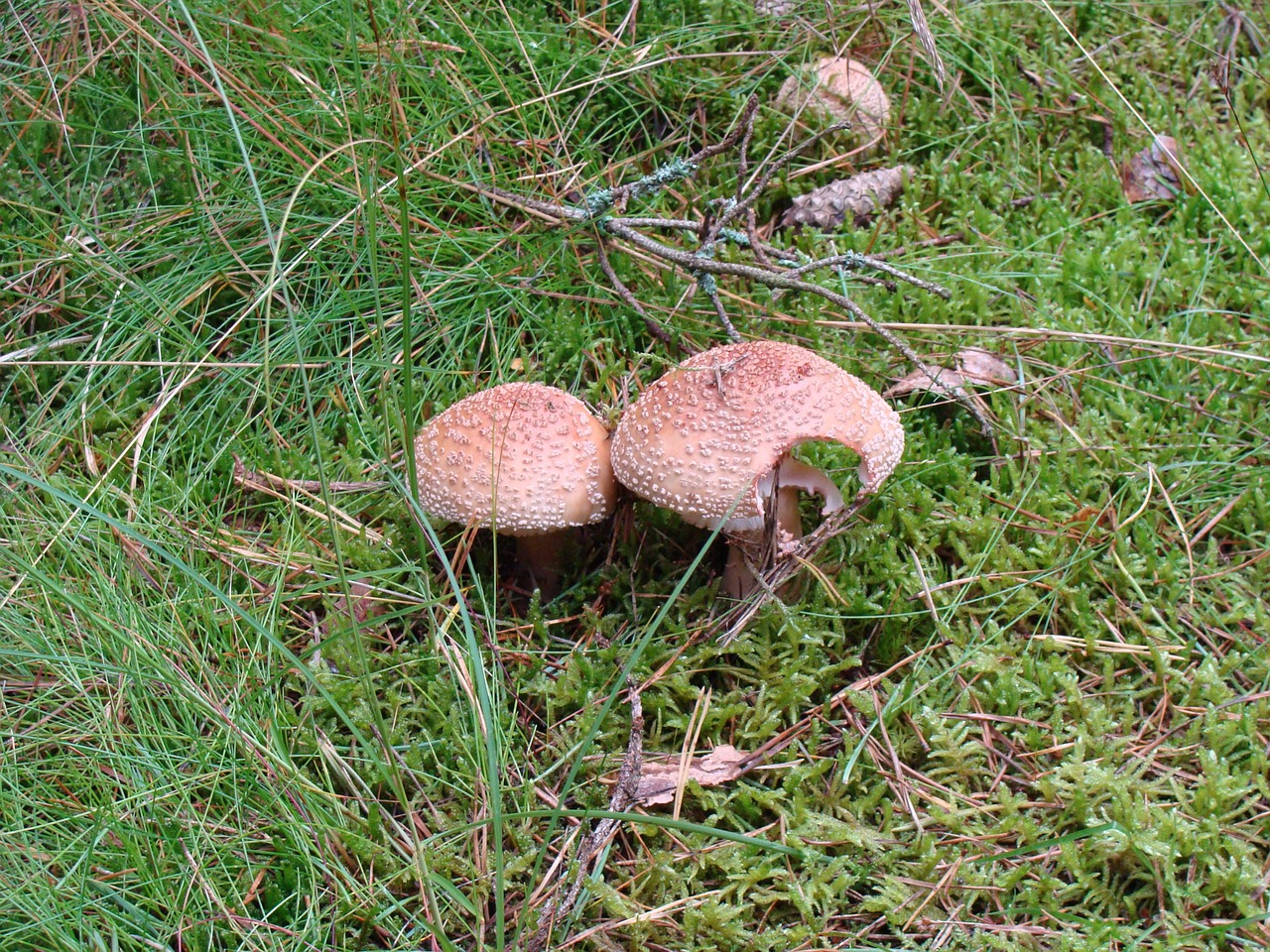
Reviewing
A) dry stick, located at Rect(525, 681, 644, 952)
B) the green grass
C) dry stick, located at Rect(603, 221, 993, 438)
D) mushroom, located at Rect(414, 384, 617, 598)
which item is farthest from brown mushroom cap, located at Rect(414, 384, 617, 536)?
dry stick, located at Rect(603, 221, 993, 438)

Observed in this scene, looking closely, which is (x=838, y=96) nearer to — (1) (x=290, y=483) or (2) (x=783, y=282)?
(2) (x=783, y=282)

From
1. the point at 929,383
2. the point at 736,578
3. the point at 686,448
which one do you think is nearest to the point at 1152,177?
the point at 929,383

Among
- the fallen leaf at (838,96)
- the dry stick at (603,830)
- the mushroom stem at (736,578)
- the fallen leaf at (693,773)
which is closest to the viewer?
the dry stick at (603,830)

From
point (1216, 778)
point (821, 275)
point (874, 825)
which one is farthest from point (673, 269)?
point (1216, 778)

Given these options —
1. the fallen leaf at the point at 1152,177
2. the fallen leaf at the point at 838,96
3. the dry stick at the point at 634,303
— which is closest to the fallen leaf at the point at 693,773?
the dry stick at the point at 634,303

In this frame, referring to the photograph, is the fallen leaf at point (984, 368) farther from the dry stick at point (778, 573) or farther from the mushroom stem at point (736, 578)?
the mushroom stem at point (736, 578)

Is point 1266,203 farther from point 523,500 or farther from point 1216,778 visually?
point 523,500

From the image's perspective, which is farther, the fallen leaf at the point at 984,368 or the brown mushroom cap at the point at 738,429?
the fallen leaf at the point at 984,368
